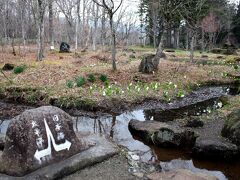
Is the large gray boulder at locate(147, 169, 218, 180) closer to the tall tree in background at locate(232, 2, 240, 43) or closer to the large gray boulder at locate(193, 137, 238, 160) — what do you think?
the large gray boulder at locate(193, 137, 238, 160)

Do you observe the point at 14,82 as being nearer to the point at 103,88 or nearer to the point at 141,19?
the point at 103,88

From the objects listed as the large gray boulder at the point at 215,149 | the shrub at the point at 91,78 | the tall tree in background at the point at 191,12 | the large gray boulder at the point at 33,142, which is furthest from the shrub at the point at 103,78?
the large gray boulder at the point at 33,142

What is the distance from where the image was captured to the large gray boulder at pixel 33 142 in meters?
5.49

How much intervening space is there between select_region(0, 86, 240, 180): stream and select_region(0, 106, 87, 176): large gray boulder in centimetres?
162

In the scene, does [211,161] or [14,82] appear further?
[14,82]

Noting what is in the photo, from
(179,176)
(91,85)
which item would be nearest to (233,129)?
(179,176)

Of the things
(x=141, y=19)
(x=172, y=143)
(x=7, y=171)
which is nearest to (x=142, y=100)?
(x=172, y=143)

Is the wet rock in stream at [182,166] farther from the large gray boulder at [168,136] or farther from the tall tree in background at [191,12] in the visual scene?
the tall tree in background at [191,12]

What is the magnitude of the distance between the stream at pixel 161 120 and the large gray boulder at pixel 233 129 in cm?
78

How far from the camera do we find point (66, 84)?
42.9 feet

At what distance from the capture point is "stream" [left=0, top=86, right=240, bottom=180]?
23.5 ft

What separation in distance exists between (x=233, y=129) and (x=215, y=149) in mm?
947

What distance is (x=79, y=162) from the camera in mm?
6051

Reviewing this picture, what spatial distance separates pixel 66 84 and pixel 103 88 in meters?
1.59
